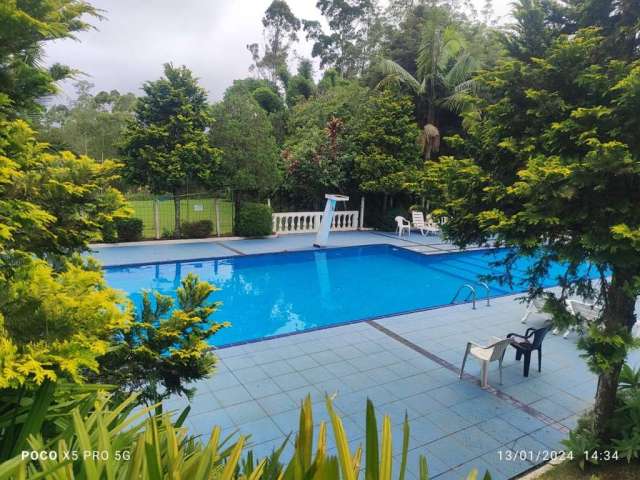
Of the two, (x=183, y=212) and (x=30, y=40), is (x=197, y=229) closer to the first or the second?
(x=183, y=212)

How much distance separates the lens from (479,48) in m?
16.8

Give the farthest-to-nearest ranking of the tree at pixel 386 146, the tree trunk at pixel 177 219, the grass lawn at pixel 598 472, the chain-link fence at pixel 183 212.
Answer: the tree at pixel 386 146, the chain-link fence at pixel 183 212, the tree trunk at pixel 177 219, the grass lawn at pixel 598 472

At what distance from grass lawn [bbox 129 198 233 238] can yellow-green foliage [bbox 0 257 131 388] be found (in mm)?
12561

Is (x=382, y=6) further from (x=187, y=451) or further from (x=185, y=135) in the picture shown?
(x=187, y=451)

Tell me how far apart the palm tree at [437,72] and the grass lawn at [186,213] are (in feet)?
28.2

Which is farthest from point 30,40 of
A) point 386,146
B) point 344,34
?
point 344,34

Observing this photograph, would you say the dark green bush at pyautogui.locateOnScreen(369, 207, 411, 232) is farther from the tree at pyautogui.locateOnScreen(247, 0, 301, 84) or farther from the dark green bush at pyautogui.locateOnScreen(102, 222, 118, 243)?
the tree at pyautogui.locateOnScreen(247, 0, 301, 84)

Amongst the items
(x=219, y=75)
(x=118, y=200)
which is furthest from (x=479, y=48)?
(x=219, y=75)

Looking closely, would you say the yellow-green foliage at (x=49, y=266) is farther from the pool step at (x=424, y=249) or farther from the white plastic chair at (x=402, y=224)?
the white plastic chair at (x=402, y=224)

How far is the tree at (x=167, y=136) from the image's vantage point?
12.0 meters

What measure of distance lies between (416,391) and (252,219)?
10.5 m

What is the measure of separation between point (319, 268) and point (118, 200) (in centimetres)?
998

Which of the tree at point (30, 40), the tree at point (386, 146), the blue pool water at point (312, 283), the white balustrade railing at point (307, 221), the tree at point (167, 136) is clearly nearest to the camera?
the tree at point (30, 40)

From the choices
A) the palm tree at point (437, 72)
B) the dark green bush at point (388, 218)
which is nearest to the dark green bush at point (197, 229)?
the dark green bush at point (388, 218)
